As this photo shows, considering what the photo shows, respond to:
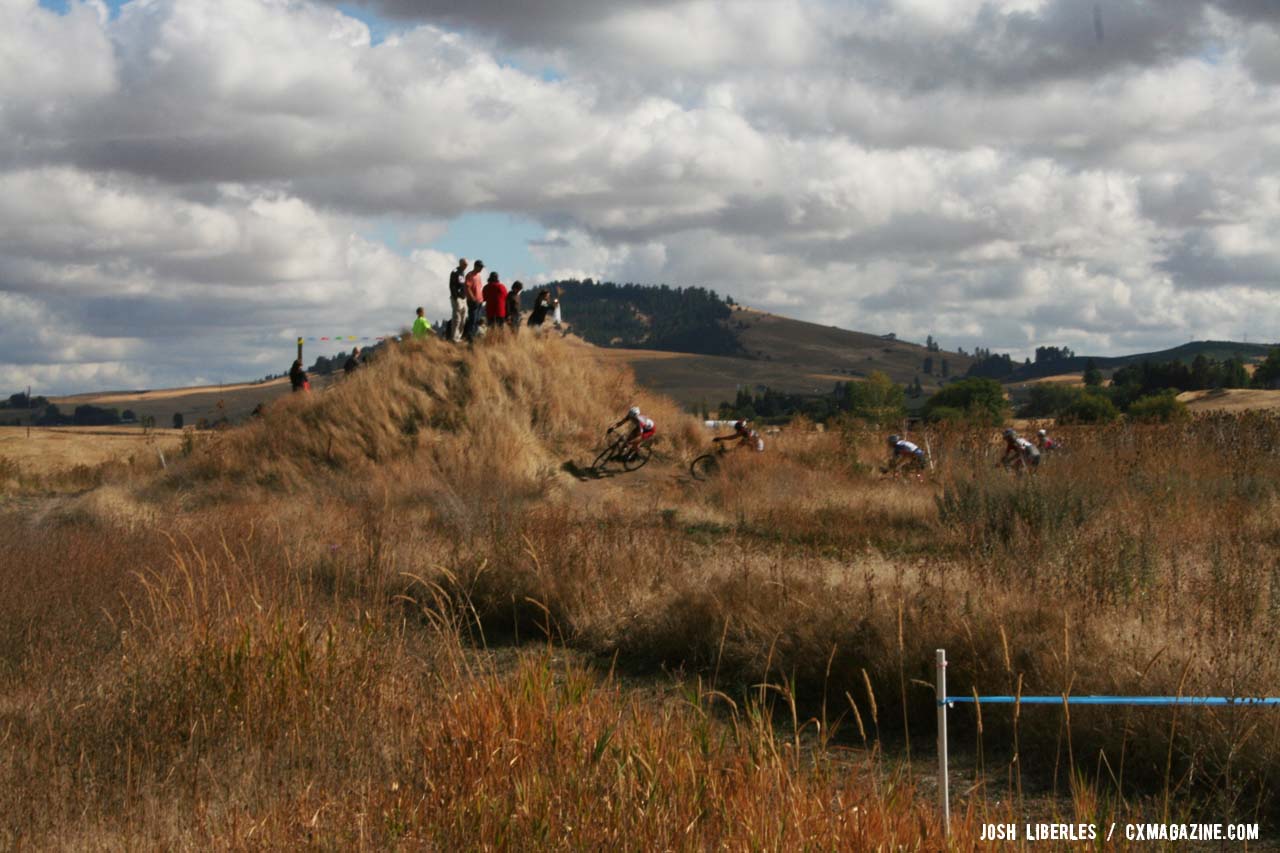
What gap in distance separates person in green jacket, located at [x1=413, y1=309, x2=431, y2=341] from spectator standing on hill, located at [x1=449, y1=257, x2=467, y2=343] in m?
0.63

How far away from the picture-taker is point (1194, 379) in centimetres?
9162

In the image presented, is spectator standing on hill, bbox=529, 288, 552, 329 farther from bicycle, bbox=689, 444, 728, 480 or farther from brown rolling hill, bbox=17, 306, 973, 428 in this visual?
brown rolling hill, bbox=17, 306, 973, 428

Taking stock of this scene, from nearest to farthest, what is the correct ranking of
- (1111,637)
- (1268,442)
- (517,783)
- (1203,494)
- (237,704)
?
(517,783), (237,704), (1111,637), (1203,494), (1268,442)

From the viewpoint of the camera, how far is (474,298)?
28125mm

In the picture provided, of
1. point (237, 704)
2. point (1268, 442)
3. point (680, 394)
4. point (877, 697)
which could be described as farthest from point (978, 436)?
point (680, 394)

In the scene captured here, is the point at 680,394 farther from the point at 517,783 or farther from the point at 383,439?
the point at 517,783

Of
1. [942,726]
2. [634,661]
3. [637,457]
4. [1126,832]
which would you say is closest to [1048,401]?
[637,457]

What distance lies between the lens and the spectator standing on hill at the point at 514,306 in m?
28.2

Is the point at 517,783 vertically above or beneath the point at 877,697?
above

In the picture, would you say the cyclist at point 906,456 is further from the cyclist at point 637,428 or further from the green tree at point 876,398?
the green tree at point 876,398

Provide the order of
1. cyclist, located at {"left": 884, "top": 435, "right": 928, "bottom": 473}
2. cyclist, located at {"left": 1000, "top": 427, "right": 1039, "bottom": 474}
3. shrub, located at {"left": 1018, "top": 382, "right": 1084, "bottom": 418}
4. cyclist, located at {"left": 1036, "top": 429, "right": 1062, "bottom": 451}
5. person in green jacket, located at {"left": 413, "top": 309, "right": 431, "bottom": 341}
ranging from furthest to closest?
shrub, located at {"left": 1018, "top": 382, "right": 1084, "bottom": 418}
person in green jacket, located at {"left": 413, "top": 309, "right": 431, "bottom": 341}
cyclist, located at {"left": 884, "top": 435, "right": 928, "bottom": 473}
cyclist, located at {"left": 1036, "top": 429, "right": 1062, "bottom": 451}
cyclist, located at {"left": 1000, "top": 427, "right": 1039, "bottom": 474}

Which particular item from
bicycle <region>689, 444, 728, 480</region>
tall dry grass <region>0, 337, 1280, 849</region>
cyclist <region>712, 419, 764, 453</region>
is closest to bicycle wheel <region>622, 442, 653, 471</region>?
bicycle <region>689, 444, 728, 480</region>

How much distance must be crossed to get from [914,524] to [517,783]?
1447 centimetres

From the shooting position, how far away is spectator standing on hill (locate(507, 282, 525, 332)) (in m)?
28.2
